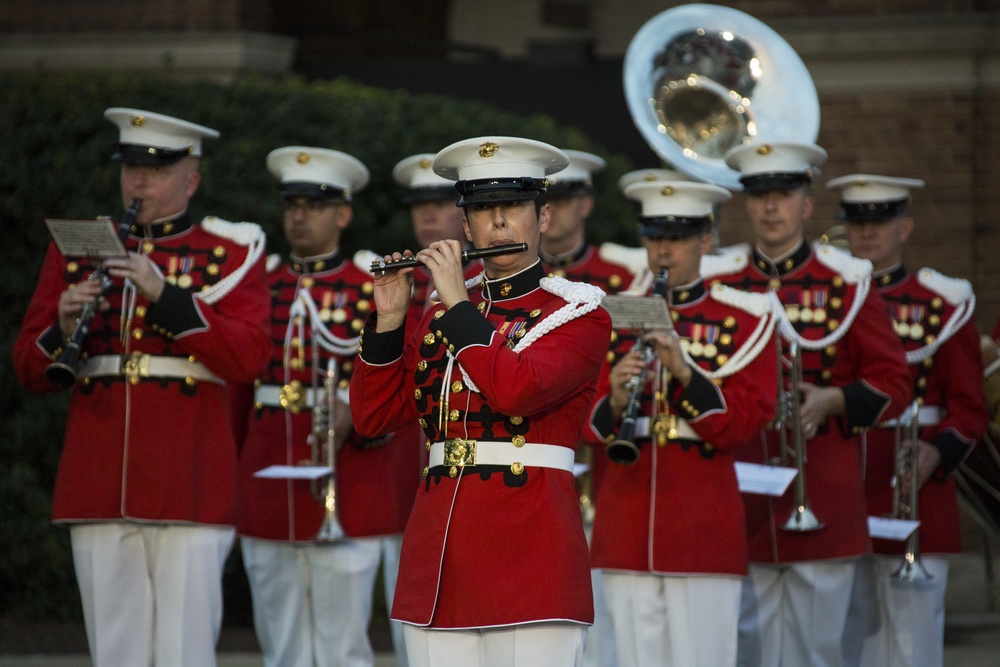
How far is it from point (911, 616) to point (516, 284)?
3353 mm

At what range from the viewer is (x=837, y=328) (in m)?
6.61

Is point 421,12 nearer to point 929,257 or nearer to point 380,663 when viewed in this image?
point 929,257

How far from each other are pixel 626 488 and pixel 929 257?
5.18 meters

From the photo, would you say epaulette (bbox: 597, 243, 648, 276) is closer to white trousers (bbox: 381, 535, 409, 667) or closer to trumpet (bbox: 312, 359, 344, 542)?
trumpet (bbox: 312, 359, 344, 542)

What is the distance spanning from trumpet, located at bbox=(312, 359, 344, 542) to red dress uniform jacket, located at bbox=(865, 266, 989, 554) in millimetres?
2502

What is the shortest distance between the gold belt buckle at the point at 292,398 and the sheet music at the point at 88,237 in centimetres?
144

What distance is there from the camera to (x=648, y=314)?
18.6 feet

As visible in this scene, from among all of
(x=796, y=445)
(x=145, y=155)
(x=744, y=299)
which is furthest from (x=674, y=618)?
(x=145, y=155)

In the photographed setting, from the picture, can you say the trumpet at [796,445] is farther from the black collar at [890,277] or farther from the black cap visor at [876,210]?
the black cap visor at [876,210]

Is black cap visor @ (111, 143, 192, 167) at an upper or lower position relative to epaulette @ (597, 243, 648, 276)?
upper

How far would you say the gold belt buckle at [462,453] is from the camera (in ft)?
14.6

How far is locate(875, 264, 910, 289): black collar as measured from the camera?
295 inches

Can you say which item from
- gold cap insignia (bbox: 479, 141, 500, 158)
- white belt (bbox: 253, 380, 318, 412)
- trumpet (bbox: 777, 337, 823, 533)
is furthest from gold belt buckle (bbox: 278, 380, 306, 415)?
gold cap insignia (bbox: 479, 141, 500, 158)

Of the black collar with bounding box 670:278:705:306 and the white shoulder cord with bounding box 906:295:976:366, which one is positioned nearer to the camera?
the black collar with bounding box 670:278:705:306
